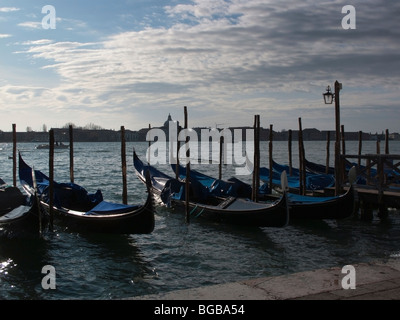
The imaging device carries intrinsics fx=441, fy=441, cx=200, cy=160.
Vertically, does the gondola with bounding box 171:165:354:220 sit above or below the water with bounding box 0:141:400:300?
above

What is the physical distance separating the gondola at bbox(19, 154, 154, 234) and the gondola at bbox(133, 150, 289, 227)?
0.88 m

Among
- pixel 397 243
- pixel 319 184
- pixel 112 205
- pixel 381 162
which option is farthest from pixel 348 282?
pixel 319 184

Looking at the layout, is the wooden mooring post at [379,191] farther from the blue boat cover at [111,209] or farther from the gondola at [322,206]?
the blue boat cover at [111,209]

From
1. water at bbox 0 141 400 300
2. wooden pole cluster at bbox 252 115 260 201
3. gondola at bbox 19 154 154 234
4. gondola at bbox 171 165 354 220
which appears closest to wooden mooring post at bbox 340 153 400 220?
water at bbox 0 141 400 300

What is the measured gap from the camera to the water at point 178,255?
19.7ft

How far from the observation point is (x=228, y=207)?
9789 mm

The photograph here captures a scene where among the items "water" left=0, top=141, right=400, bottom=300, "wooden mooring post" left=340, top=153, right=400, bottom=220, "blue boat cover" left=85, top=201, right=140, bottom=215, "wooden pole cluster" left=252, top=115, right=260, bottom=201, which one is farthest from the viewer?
"wooden pole cluster" left=252, top=115, right=260, bottom=201

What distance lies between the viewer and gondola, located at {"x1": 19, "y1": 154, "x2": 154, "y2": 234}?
26.1 feet

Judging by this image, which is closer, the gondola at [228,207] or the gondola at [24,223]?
the gondola at [24,223]

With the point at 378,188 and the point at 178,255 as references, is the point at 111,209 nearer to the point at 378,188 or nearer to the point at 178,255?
the point at 178,255

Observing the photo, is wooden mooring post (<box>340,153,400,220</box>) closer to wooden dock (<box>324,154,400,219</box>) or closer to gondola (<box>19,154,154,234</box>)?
wooden dock (<box>324,154,400,219</box>)

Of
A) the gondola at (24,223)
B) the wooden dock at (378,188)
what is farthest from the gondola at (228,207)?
the gondola at (24,223)

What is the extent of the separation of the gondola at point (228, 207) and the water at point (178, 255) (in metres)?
0.24

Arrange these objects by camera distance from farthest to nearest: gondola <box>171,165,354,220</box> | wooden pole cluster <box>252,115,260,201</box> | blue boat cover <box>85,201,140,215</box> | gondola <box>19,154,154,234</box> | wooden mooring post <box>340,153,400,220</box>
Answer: wooden pole cluster <box>252,115,260,201</box>
wooden mooring post <box>340,153,400,220</box>
gondola <box>171,165,354,220</box>
blue boat cover <box>85,201,140,215</box>
gondola <box>19,154,154,234</box>
